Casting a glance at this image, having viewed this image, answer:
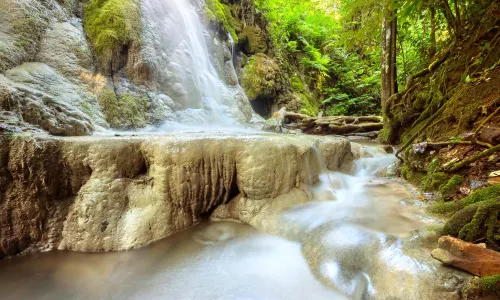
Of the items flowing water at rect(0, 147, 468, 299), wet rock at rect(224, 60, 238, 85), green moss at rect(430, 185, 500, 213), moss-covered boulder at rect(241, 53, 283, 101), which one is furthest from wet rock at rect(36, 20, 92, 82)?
green moss at rect(430, 185, 500, 213)

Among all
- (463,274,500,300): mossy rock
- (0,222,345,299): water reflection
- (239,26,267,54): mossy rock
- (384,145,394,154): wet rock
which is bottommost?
(0,222,345,299): water reflection

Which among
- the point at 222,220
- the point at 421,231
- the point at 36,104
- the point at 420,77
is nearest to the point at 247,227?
the point at 222,220

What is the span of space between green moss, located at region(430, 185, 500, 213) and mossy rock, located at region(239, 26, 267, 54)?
35.7 feet

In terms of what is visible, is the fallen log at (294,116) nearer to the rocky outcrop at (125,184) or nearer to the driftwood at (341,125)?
the driftwood at (341,125)

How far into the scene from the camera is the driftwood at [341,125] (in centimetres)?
884

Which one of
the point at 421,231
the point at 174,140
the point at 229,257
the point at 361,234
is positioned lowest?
the point at 229,257

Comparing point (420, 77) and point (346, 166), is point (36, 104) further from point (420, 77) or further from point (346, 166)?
point (420, 77)

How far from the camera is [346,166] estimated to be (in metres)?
5.30

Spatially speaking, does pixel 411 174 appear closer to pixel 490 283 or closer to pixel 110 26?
pixel 490 283

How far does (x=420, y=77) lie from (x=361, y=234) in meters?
4.56

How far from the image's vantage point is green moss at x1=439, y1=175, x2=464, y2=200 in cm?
287

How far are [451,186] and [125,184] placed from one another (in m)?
4.02

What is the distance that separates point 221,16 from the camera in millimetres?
10383

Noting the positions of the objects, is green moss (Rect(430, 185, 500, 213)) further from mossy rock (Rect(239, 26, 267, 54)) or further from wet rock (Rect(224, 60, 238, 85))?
mossy rock (Rect(239, 26, 267, 54))
